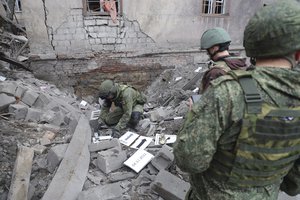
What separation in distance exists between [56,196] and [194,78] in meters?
5.15

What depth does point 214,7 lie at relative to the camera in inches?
324

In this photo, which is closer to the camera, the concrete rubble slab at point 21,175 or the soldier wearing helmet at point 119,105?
the concrete rubble slab at point 21,175

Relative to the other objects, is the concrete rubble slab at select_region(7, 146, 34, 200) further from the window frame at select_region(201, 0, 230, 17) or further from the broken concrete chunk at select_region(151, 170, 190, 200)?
the window frame at select_region(201, 0, 230, 17)

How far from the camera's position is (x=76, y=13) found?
728 centimetres

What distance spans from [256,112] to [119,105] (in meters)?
4.39

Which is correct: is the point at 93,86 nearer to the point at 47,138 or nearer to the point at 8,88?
the point at 8,88

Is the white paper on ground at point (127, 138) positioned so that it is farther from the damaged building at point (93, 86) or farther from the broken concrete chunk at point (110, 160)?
the broken concrete chunk at point (110, 160)

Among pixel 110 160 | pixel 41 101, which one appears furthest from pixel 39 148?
pixel 41 101

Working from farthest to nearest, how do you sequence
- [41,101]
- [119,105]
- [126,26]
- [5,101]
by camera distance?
1. [126,26]
2. [41,101]
3. [119,105]
4. [5,101]

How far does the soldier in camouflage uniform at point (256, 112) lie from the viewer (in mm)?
1322

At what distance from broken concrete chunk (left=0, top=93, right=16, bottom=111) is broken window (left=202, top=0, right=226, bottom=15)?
584 centimetres

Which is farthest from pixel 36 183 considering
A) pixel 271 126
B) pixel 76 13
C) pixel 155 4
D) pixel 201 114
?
pixel 155 4

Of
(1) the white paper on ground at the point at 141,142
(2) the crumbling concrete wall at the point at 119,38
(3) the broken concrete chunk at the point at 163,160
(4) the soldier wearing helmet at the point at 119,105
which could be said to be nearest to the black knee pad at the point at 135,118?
(4) the soldier wearing helmet at the point at 119,105

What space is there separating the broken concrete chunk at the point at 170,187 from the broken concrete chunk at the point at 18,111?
9.95ft
